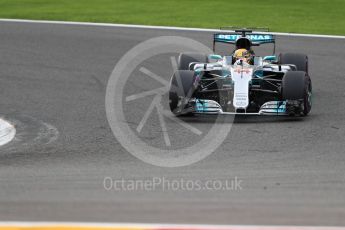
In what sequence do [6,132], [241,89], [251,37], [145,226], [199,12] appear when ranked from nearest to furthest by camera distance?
[145,226] < [6,132] < [241,89] < [251,37] < [199,12]

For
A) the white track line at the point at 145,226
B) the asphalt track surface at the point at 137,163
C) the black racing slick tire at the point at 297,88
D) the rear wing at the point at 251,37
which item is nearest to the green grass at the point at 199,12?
the asphalt track surface at the point at 137,163

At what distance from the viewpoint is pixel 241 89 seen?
11.6 meters

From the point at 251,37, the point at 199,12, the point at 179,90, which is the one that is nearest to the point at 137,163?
the point at 179,90

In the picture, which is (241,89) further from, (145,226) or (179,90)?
(145,226)

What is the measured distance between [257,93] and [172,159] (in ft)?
10.1

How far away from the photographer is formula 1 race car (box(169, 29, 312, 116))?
38.0 feet

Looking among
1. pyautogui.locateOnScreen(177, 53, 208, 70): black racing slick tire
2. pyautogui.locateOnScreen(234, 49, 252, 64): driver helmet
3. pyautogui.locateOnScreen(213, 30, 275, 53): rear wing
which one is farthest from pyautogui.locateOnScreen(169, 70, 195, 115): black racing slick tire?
pyautogui.locateOnScreen(213, 30, 275, 53): rear wing

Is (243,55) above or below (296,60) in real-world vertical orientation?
above

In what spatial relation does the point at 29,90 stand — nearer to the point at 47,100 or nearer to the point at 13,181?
the point at 47,100

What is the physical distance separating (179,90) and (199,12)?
1112 cm

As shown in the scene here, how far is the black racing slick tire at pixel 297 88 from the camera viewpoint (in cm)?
1159

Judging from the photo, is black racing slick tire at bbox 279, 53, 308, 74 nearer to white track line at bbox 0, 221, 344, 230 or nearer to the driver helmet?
the driver helmet

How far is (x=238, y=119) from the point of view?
459 inches

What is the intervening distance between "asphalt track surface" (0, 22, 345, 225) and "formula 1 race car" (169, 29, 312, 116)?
0.24m
